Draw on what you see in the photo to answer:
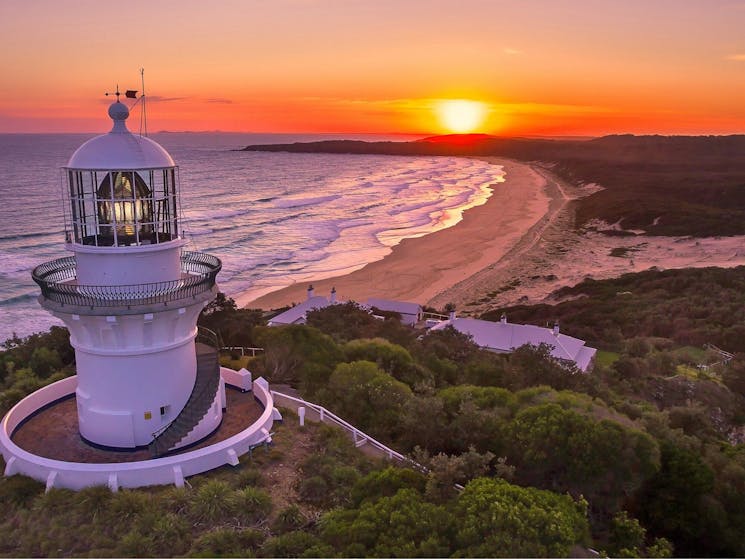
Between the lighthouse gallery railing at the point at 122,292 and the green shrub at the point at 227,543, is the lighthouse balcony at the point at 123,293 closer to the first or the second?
the lighthouse gallery railing at the point at 122,292

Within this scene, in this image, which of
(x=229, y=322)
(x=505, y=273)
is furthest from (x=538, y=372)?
(x=505, y=273)

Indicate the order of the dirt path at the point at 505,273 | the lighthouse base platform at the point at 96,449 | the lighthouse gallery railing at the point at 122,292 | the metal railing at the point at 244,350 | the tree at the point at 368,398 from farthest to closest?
the dirt path at the point at 505,273
the metal railing at the point at 244,350
the tree at the point at 368,398
the lighthouse gallery railing at the point at 122,292
the lighthouse base platform at the point at 96,449

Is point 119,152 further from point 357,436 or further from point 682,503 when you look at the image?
point 682,503

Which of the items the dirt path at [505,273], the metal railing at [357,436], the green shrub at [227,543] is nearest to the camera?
the green shrub at [227,543]

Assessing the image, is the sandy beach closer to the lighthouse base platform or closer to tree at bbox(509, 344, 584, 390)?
tree at bbox(509, 344, 584, 390)

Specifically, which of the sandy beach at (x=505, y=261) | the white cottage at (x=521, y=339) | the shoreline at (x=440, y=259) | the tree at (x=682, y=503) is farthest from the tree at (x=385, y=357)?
the shoreline at (x=440, y=259)

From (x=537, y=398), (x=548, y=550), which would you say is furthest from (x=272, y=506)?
(x=537, y=398)

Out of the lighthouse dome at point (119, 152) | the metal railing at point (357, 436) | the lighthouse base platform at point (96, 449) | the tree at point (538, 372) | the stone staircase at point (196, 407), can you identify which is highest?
the lighthouse dome at point (119, 152)
